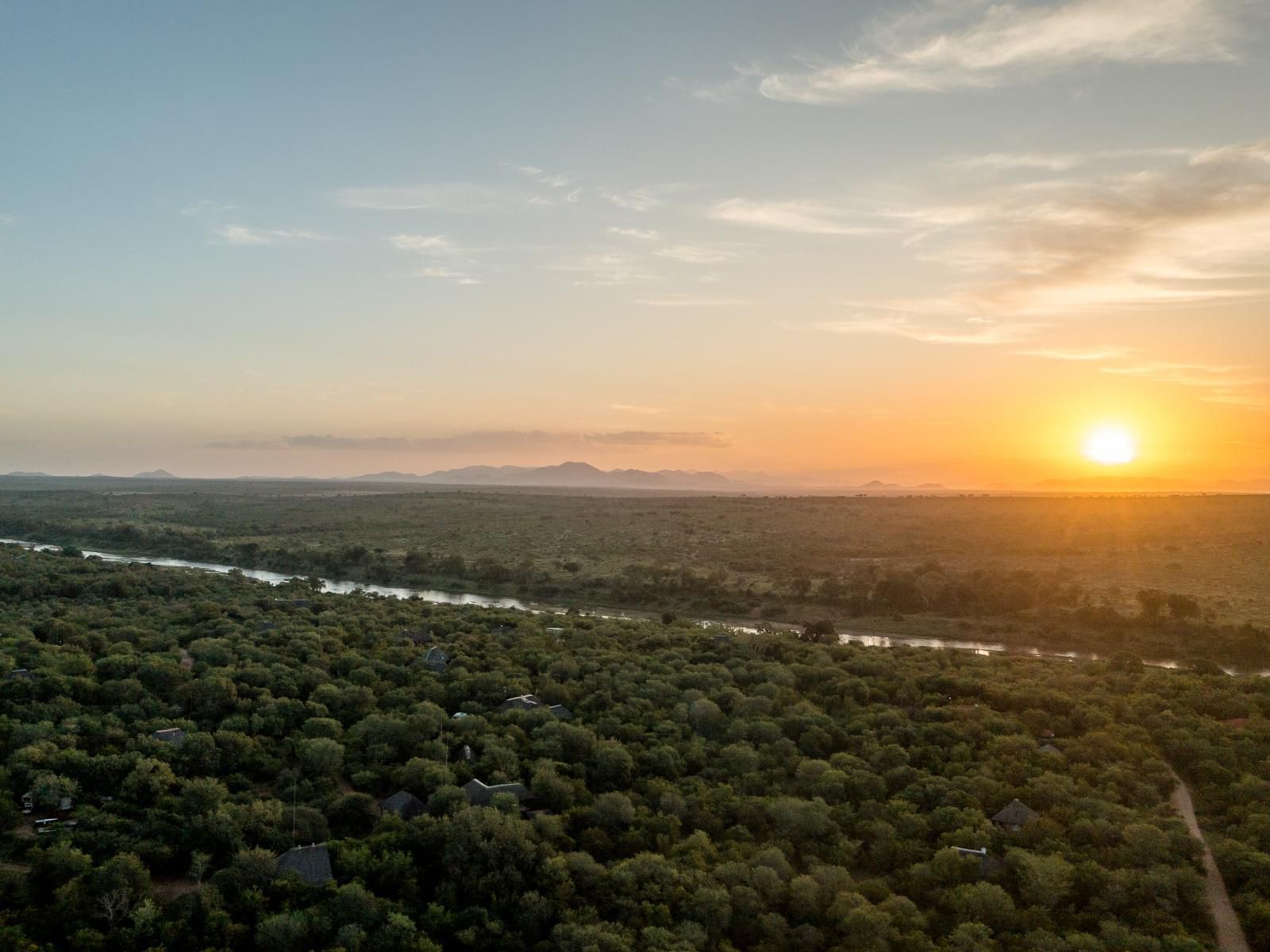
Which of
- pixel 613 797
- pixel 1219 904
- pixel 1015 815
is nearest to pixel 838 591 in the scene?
pixel 1015 815

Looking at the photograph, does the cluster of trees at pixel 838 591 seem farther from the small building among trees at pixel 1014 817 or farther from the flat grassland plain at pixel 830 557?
the small building among trees at pixel 1014 817

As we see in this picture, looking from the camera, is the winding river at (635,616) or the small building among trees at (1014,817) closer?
the small building among trees at (1014,817)

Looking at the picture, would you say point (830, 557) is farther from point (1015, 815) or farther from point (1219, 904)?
point (1219, 904)

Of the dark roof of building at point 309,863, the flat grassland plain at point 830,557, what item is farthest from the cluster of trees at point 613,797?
the flat grassland plain at point 830,557

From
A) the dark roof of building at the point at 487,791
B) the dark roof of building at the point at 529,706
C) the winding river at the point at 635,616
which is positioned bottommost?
the winding river at the point at 635,616

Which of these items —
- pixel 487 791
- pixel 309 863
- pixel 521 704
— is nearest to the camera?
pixel 309 863

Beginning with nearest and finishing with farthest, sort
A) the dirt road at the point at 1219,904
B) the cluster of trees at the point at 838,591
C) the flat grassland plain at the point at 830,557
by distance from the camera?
the dirt road at the point at 1219,904 < the cluster of trees at the point at 838,591 < the flat grassland plain at the point at 830,557

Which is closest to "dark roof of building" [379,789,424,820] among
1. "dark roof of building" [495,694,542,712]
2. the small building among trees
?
"dark roof of building" [495,694,542,712]

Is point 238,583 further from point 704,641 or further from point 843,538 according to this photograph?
point 843,538
